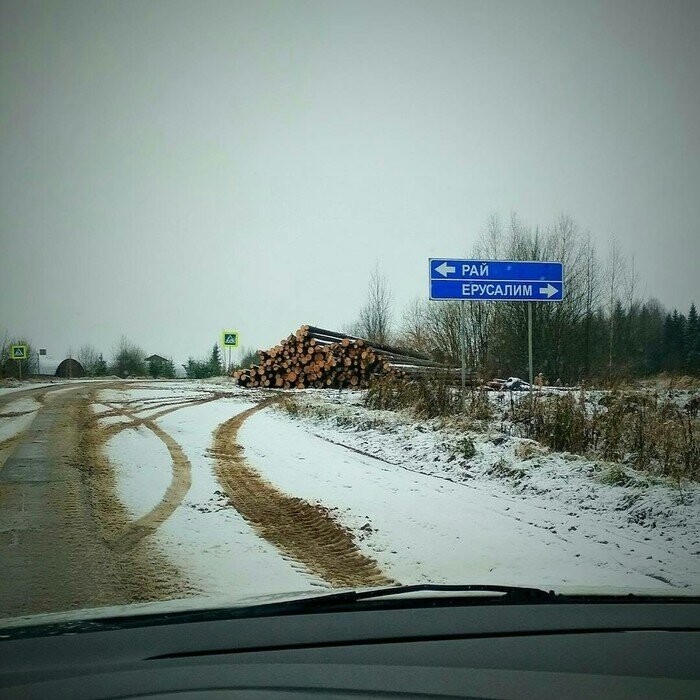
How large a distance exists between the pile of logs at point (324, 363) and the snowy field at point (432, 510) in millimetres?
12189

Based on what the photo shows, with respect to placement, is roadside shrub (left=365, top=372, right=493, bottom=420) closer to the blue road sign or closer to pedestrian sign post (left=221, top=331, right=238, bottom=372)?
the blue road sign

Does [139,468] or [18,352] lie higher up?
[18,352]

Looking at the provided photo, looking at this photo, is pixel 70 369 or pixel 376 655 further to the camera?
pixel 70 369

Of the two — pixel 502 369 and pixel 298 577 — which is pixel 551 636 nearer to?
pixel 298 577

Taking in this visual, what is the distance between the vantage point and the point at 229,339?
31.0 metres

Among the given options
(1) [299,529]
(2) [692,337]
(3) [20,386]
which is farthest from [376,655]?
(2) [692,337]

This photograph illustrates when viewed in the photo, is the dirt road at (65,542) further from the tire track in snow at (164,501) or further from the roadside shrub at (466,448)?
the roadside shrub at (466,448)

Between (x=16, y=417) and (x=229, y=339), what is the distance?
61.1 feet

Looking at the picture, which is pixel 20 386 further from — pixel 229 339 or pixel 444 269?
pixel 229 339

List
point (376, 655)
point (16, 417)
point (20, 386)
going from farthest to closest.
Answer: point (20, 386), point (16, 417), point (376, 655)

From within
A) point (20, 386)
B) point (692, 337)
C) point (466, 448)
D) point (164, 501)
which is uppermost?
point (692, 337)

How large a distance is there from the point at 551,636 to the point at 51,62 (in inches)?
555

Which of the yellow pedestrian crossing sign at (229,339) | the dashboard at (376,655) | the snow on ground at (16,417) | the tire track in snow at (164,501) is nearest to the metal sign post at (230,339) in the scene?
the yellow pedestrian crossing sign at (229,339)

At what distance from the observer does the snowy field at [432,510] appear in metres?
4.48
